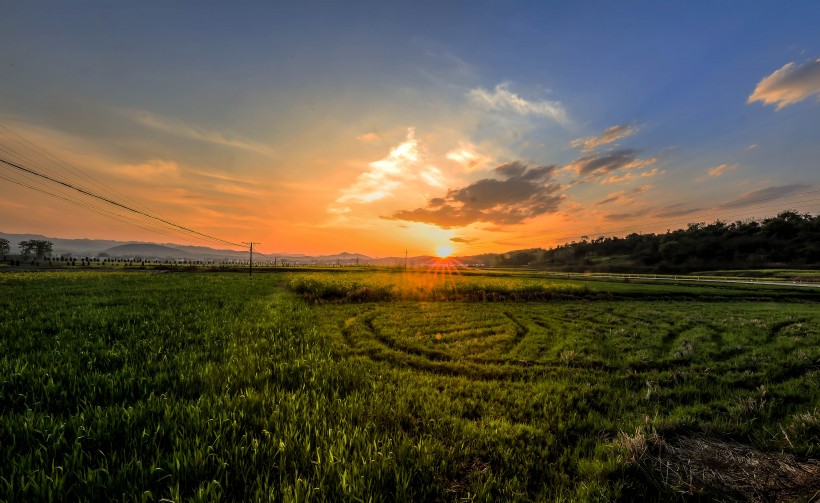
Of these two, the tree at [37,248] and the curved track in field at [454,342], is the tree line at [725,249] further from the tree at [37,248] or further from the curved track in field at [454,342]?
the tree at [37,248]

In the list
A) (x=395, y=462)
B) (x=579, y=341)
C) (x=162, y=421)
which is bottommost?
(x=579, y=341)

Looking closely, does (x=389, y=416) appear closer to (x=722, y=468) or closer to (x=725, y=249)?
(x=722, y=468)

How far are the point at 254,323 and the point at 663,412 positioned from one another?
592 inches

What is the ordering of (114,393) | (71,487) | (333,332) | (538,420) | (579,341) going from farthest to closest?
1. (333,332)
2. (579,341)
3. (538,420)
4. (114,393)
5. (71,487)

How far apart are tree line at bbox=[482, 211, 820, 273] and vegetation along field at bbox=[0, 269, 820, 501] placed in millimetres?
131956

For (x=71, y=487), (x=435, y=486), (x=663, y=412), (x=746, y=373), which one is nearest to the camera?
(x=71, y=487)

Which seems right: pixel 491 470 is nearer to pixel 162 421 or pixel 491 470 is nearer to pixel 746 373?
pixel 162 421

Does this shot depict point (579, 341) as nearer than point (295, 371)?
No

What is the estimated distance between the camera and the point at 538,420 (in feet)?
21.4

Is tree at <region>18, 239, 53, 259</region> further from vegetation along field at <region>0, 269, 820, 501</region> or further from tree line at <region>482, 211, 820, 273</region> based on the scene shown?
tree line at <region>482, 211, 820, 273</region>

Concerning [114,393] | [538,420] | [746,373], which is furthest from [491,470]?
[746,373]

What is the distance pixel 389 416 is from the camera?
612cm

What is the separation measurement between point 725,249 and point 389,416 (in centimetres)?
18593

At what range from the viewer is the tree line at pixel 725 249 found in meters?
111
